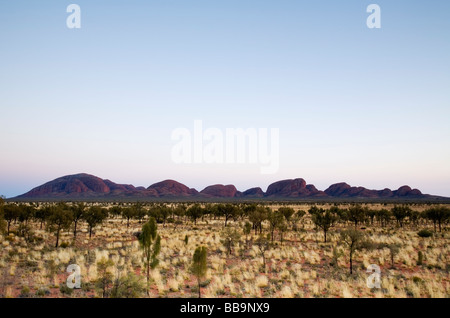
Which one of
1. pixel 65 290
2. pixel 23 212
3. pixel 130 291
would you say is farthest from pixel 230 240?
pixel 23 212

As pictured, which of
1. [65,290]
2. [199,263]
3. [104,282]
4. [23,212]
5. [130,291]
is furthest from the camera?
[23,212]

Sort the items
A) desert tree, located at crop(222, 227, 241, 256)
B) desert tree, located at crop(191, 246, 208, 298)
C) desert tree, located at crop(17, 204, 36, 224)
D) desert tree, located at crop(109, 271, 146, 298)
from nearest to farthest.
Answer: desert tree, located at crop(109, 271, 146, 298) → desert tree, located at crop(191, 246, 208, 298) → desert tree, located at crop(222, 227, 241, 256) → desert tree, located at crop(17, 204, 36, 224)

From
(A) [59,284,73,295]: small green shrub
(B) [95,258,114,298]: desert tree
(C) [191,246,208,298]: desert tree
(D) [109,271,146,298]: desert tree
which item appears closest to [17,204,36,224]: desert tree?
(B) [95,258,114,298]: desert tree

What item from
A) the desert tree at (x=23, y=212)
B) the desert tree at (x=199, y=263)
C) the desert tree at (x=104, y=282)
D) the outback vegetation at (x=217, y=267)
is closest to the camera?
the desert tree at (x=104, y=282)

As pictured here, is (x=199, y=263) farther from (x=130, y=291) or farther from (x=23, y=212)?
(x=23, y=212)

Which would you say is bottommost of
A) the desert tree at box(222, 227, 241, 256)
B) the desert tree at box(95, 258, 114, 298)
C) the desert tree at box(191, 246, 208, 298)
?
the desert tree at box(222, 227, 241, 256)

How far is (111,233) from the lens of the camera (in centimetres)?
3647

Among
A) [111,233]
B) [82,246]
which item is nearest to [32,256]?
[82,246]

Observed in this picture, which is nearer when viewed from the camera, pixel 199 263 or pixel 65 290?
pixel 65 290

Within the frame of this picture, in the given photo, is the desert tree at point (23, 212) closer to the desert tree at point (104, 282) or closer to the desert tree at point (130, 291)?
the desert tree at point (104, 282)

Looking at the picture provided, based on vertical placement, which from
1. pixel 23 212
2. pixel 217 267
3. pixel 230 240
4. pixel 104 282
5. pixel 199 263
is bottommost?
pixel 230 240

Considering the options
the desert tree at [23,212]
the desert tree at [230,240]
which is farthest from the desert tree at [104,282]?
the desert tree at [23,212]

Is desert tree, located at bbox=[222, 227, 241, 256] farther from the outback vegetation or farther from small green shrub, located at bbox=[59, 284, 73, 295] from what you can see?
small green shrub, located at bbox=[59, 284, 73, 295]
